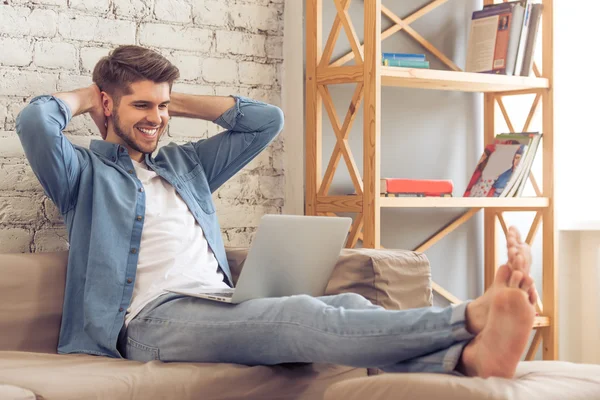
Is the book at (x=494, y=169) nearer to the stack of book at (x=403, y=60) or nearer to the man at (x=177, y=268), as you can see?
the stack of book at (x=403, y=60)

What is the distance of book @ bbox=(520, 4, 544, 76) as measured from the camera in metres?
3.42

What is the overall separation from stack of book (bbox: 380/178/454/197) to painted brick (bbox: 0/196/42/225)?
4.22 feet

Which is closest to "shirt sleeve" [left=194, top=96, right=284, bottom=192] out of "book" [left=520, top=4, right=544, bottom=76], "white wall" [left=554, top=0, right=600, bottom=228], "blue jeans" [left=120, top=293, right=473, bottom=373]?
"blue jeans" [left=120, top=293, right=473, bottom=373]

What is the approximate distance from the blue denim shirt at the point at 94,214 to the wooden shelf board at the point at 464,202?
2.60 feet

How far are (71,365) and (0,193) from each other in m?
0.87

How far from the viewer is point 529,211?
12.6ft

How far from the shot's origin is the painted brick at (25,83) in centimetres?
268

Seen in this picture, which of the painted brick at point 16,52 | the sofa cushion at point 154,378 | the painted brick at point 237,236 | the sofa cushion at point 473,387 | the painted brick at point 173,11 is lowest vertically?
the sofa cushion at point 154,378

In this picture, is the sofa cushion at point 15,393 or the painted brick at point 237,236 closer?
the sofa cushion at point 15,393

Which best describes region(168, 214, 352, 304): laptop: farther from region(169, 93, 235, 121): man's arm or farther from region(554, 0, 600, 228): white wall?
region(554, 0, 600, 228): white wall

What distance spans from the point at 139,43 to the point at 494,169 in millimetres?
1583

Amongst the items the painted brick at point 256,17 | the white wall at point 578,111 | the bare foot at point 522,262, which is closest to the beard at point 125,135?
the painted brick at point 256,17

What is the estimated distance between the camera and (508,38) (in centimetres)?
340

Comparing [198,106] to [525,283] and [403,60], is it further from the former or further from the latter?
[525,283]
